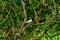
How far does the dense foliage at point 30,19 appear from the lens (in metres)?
2.11

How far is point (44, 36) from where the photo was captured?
210 centimetres

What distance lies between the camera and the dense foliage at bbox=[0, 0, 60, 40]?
2.11 m

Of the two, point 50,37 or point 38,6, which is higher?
point 38,6

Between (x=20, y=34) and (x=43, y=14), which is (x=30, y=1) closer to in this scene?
(x=43, y=14)

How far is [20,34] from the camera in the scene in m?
2.06

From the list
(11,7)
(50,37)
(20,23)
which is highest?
(11,7)

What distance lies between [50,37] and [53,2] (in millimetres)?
388

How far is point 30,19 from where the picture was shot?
7.22 feet

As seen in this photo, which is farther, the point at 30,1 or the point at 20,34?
the point at 30,1

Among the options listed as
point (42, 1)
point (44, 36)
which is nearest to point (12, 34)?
point (44, 36)

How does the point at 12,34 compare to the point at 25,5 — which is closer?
the point at 12,34

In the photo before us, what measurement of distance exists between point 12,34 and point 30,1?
1.40 ft

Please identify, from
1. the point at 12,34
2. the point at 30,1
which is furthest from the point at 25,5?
the point at 12,34

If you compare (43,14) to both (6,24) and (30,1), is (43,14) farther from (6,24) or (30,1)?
(6,24)
